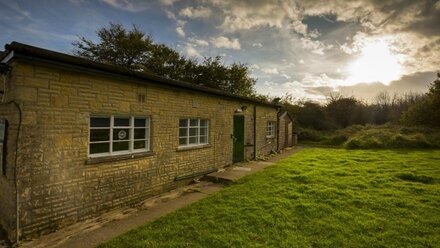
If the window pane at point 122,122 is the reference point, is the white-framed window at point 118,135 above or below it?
below

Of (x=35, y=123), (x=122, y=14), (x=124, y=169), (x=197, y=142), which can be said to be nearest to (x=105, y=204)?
(x=124, y=169)

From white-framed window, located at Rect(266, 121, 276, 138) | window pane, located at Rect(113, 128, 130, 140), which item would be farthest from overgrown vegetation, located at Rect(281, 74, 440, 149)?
window pane, located at Rect(113, 128, 130, 140)

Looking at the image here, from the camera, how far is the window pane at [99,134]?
5.18 metres

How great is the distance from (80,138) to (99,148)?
2.03 ft

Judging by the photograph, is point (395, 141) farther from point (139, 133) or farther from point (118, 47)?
point (118, 47)

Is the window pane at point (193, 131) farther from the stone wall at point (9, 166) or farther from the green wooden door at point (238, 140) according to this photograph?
the stone wall at point (9, 166)

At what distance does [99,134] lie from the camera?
5316mm

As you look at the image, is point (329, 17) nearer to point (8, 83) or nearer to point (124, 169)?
point (124, 169)

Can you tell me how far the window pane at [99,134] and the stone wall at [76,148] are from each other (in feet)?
0.95

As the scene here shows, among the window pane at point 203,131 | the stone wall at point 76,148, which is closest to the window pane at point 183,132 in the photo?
the stone wall at point 76,148

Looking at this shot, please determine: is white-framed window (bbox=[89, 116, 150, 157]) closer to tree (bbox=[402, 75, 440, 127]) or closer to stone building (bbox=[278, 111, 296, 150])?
stone building (bbox=[278, 111, 296, 150])

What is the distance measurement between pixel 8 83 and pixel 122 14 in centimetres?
568

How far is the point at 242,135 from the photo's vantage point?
11.9 m

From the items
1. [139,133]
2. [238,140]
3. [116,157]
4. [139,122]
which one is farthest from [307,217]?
[238,140]
